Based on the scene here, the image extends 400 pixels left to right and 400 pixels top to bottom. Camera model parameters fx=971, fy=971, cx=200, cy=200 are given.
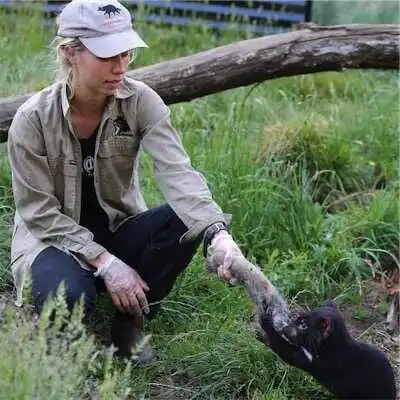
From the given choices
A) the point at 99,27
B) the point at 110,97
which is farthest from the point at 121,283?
the point at 99,27

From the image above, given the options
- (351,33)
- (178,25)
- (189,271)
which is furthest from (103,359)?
(178,25)

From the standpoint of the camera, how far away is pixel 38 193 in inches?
142

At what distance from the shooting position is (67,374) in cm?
267

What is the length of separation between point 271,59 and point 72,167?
1.58 meters

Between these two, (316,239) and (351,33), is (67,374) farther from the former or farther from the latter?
(351,33)

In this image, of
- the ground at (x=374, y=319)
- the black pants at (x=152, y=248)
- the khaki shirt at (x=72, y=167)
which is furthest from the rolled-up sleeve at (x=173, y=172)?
the ground at (x=374, y=319)

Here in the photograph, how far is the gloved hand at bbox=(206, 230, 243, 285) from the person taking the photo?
3.37 meters

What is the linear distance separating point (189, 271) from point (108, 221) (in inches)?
24.5

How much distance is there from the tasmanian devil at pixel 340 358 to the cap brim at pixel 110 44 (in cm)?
112

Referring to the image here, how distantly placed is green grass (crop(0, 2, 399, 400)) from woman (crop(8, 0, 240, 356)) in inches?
11.1

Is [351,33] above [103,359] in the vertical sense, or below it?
above

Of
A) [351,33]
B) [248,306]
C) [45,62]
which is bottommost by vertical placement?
[248,306]

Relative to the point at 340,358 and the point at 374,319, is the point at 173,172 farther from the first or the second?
the point at 374,319

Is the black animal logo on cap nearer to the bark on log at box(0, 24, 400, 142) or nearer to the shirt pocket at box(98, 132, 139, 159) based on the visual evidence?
the shirt pocket at box(98, 132, 139, 159)
